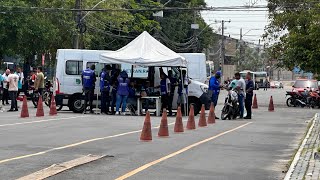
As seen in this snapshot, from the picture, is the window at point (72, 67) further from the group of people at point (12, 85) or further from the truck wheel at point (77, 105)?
the group of people at point (12, 85)

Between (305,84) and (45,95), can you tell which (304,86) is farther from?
(45,95)

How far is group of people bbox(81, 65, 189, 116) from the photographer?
982 inches

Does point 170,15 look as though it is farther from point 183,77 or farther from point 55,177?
point 55,177

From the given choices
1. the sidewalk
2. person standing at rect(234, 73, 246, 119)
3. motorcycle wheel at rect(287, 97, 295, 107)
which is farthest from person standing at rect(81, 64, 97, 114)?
motorcycle wheel at rect(287, 97, 295, 107)

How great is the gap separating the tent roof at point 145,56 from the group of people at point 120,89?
22.3 inches

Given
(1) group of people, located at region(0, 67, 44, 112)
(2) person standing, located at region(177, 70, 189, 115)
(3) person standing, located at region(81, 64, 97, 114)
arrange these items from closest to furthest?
(3) person standing, located at region(81, 64, 97, 114) < (2) person standing, located at region(177, 70, 189, 115) < (1) group of people, located at region(0, 67, 44, 112)

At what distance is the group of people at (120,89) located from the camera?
24.9 metres

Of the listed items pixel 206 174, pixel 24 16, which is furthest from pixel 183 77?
pixel 24 16

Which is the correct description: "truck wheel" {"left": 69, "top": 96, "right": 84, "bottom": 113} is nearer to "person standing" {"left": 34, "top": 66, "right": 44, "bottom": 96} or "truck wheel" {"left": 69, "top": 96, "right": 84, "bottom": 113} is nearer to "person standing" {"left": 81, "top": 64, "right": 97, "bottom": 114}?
"person standing" {"left": 81, "top": 64, "right": 97, "bottom": 114}

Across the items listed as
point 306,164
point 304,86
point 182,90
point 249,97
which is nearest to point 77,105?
point 182,90

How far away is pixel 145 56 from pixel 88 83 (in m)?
2.43

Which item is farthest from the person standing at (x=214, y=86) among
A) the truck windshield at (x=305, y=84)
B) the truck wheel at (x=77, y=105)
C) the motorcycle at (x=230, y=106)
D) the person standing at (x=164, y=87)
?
the truck windshield at (x=305, y=84)

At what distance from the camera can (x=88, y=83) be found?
25.0m

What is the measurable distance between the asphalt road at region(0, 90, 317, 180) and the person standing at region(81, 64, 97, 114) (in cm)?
426
